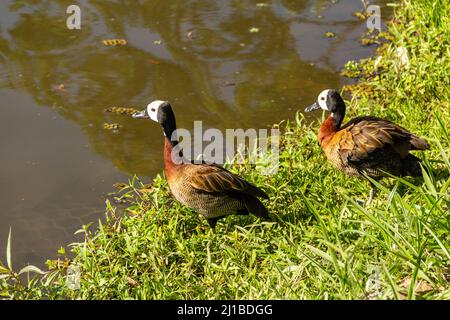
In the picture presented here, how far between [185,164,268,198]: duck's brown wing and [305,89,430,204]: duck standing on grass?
0.75m

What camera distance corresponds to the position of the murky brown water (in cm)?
596

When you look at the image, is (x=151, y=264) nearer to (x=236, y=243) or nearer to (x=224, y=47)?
(x=236, y=243)

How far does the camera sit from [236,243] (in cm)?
490

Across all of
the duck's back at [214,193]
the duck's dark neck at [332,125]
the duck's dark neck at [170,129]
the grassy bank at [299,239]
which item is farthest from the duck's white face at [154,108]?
the duck's dark neck at [332,125]

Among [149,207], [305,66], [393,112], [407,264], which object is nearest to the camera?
[407,264]

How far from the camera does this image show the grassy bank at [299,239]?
3.82 m

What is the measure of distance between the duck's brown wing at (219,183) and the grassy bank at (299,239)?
0.26 metres

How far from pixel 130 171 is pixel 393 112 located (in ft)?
8.24

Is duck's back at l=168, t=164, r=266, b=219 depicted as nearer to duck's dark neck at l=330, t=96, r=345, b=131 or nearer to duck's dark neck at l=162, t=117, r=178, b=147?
duck's dark neck at l=162, t=117, r=178, b=147

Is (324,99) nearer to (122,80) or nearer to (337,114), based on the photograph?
(337,114)

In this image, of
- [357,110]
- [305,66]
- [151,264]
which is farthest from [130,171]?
[305,66]

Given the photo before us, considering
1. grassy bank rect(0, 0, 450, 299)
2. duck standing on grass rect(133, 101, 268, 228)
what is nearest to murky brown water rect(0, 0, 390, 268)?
grassy bank rect(0, 0, 450, 299)

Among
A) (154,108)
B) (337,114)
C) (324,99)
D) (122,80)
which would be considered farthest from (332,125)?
(122,80)

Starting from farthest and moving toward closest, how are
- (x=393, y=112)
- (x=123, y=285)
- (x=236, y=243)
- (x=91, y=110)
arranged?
(x=91, y=110) < (x=393, y=112) < (x=236, y=243) < (x=123, y=285)
